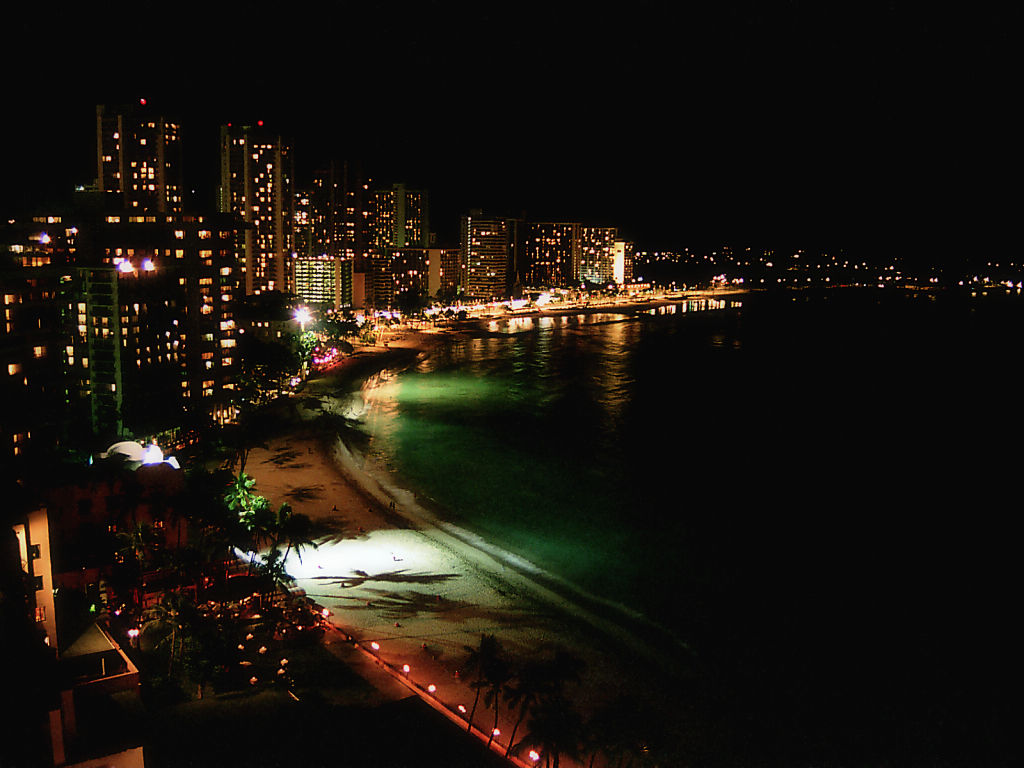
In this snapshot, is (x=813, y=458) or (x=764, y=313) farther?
(x=764, y=313)

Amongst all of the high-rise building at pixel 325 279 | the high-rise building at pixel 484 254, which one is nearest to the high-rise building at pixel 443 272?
the high-rise building at pixel 484 254

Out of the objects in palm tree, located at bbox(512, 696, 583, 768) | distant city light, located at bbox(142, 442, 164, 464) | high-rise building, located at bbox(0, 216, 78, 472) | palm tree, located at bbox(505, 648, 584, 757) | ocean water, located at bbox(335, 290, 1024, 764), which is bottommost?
ocean water, located at bbox(335, 290, 1024, 764)

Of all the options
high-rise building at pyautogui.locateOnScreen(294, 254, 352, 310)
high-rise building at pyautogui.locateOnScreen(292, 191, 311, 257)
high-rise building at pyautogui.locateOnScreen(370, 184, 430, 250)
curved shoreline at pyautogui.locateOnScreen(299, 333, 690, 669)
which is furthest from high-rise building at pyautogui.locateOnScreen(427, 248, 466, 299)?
curved shoreline at pyautogui.locateOnScreen(299, 333, 690, 669)

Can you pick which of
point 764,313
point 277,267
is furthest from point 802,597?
point 764,313

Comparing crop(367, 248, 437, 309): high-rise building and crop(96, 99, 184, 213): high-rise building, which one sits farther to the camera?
crop(367, 248, 437, 309): high-rise building

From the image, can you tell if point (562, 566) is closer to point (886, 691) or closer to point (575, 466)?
point (886, 691)

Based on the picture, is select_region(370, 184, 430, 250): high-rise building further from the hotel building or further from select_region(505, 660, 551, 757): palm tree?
select_region(505, 660, 551, 757): palm tree

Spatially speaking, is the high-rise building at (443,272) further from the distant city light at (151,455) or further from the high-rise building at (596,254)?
the distant city light at (151,455)
